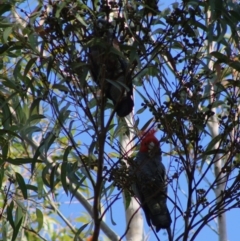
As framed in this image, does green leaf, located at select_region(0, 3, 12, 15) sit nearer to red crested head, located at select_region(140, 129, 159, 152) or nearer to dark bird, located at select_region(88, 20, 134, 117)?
dark bird, located at select_region(88, 20, 134, 117)

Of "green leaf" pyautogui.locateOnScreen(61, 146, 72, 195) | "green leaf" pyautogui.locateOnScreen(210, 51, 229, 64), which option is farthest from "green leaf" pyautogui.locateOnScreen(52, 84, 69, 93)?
"green leaf" pyautogui.locateOnScreen(210, 51, 229, 64)

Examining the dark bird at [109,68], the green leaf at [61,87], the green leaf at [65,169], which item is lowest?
the green leaf at [65,169]

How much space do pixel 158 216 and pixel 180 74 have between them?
0.75 metres

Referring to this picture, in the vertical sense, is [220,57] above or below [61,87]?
above

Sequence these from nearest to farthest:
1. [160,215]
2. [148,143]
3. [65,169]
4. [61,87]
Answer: [61,87] → [65,169] → [148,143] → [160,215]

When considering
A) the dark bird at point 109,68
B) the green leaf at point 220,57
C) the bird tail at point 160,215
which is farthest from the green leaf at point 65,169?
the green leaf at point 220,57

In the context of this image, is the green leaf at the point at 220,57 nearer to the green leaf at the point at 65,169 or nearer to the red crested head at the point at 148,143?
the red crested head at the point at 148,143

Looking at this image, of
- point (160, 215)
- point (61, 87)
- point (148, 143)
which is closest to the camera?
point (61, 87)

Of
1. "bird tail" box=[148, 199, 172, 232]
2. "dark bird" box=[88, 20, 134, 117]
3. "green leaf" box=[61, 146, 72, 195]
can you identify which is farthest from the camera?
"bird tail" box=[148, 199, 172, 232]

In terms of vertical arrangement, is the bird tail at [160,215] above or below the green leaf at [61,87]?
below

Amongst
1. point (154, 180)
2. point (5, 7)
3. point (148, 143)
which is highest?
point (5, 7)

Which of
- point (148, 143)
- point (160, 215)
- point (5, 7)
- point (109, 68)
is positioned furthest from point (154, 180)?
point (5, 7)

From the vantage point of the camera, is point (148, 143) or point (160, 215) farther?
A: point (160, 215)

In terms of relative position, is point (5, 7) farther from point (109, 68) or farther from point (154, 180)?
point (154, 180)
